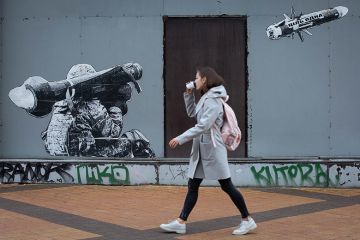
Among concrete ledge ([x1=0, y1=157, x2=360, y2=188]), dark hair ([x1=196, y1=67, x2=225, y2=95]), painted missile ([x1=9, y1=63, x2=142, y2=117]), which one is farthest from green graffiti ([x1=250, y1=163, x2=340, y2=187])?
dark hair ([x1=196, y1=67, x2=225, y2=95])

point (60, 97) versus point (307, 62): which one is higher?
point (307, 62)

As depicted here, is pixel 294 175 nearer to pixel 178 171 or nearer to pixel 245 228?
pixel 178 171

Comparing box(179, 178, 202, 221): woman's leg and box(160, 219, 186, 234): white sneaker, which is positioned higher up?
box(179, 178, 202, 221): woman's leg

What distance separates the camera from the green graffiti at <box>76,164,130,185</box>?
32.1 feet

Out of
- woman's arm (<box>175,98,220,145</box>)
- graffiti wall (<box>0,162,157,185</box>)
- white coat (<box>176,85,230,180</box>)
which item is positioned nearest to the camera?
woman's arm (<box>175,98,220,145</box>)

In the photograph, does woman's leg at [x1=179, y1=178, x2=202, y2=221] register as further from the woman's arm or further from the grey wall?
the grey wall

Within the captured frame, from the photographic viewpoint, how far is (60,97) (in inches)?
394

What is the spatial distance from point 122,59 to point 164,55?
2.42ft

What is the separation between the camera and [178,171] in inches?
384

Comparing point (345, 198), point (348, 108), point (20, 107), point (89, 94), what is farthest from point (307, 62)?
point (20, 107)

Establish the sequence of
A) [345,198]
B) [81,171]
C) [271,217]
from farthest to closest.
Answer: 1. [81,171]
2. [345,198]
3. [271,217]

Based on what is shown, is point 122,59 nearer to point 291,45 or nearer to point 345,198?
point 291,45

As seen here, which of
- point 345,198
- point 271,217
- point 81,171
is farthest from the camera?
point 81,171

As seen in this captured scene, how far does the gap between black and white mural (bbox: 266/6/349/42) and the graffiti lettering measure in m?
4.26
